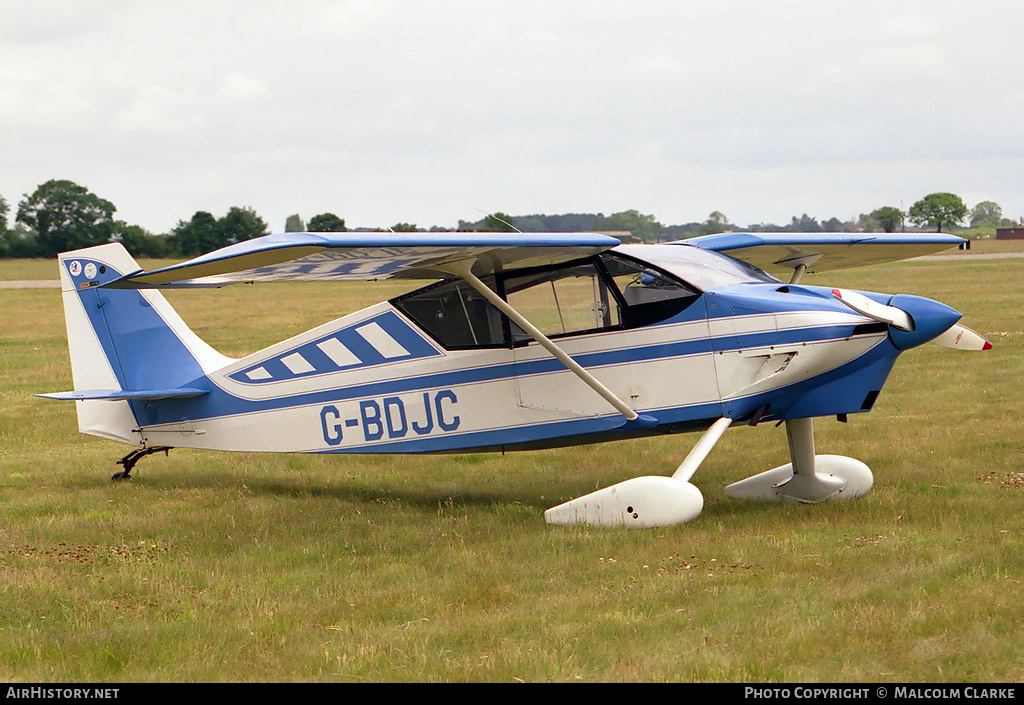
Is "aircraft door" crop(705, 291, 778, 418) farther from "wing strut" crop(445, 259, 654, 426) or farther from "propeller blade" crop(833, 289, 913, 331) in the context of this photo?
"wing strut" crop(445, 259, 654, 426)

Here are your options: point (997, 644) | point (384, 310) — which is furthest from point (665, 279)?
point (997, 644)

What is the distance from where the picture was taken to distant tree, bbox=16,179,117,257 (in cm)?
6681

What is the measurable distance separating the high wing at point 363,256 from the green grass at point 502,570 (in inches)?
82.0

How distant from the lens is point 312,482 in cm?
1073

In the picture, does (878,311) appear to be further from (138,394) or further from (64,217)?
(64,217)

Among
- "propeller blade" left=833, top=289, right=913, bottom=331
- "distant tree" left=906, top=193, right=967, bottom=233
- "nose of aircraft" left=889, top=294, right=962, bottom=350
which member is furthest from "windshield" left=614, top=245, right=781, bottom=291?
"distant tree" left=906, top=193, right=967, bottom=233

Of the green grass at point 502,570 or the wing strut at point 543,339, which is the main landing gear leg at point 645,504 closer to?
the green grass at point 502,570

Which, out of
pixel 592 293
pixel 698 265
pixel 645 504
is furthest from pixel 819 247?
pixel 645 504

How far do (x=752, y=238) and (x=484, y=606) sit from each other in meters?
5.09

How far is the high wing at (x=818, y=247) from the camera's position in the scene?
9.70m

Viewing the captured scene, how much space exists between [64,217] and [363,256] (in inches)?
2690

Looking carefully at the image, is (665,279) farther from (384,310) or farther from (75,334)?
(75,334)

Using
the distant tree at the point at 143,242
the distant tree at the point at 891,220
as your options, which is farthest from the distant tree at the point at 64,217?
the distant tree at the point at 891,220

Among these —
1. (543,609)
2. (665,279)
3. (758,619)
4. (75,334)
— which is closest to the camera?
(758,619)
